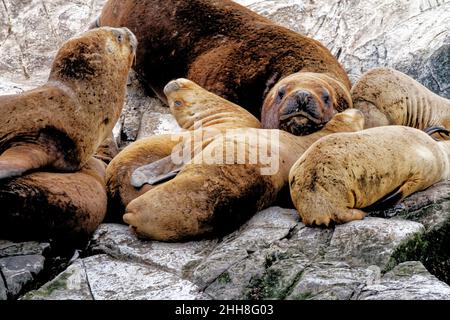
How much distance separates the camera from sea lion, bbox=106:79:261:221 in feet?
20.7

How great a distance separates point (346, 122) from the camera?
7.00 m

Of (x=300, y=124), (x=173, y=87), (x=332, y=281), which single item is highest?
(x=332, y=281)

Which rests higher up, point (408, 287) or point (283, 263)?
point (408, 287)

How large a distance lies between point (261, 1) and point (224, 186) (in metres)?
5.24

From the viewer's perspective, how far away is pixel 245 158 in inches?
231

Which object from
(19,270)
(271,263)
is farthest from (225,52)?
(19,270)

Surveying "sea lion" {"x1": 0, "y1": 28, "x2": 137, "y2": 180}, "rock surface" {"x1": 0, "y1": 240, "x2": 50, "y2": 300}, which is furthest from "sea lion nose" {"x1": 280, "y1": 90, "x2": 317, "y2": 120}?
"rock surface" {"x1": 0, "y1": 240, "x2": 50, "y2": 300}

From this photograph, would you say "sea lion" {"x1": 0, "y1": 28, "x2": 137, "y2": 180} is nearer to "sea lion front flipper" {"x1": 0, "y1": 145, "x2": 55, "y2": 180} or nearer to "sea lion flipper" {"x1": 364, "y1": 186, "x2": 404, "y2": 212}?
"sea lion front flipper" {"x1": 0, "y1": 145, "x2": 55, "y2": 180}

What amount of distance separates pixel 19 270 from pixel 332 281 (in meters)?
1.71

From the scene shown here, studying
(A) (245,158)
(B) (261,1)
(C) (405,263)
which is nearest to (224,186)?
(A) (245,158)

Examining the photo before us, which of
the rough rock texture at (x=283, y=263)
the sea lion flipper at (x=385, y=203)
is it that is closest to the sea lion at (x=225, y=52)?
the sea lion flipper at (x=385, y=203)

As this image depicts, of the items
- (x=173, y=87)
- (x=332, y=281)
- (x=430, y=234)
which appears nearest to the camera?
(x=332, y=281)

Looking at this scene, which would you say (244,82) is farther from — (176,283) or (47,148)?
(176,283)

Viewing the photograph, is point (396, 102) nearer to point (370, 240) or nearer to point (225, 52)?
point (225, 52)
